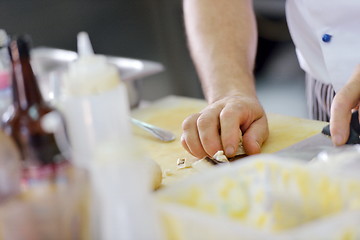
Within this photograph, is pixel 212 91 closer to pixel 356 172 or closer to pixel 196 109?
pixel 196 109

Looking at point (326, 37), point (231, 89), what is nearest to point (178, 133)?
point (231, 89)

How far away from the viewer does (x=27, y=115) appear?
0.81 metres

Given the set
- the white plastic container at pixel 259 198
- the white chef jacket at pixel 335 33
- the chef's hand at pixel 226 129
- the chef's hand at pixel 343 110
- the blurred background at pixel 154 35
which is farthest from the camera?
the blurred background at pixel 154 35

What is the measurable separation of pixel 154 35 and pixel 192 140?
264 cm

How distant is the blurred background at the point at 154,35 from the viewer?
3.47 m

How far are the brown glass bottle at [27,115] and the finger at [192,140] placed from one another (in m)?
0.53

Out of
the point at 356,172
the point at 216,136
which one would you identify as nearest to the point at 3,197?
the point at 356,172

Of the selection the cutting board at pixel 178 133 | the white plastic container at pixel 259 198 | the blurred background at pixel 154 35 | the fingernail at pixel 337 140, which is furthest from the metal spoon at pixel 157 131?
the blurred background at pixel 154 35

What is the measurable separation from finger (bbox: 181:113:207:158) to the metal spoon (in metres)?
0.12

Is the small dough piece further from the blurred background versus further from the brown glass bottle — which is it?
the blurred background

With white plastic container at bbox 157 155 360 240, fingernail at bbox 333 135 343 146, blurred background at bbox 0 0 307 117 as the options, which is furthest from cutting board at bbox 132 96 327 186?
→ blurred background at bbox 0 0 307 117

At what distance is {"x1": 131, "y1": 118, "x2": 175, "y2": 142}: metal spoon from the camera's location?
1.48 meters

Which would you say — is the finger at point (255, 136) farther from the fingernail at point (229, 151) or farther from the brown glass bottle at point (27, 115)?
the brown glass bottle at point (27, 115)

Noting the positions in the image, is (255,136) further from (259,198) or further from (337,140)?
(259,198)
